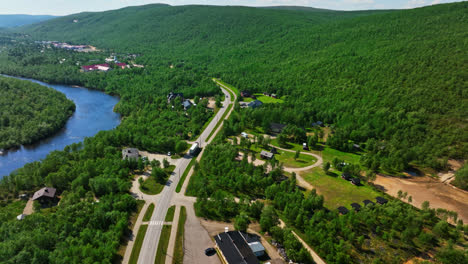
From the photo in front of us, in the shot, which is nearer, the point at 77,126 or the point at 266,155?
the point at 266,155

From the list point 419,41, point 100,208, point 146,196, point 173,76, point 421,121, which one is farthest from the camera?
point 173,76

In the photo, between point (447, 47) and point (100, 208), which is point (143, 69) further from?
A: point (447, 47)

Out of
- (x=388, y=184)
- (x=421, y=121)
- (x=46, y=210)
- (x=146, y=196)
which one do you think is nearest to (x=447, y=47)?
(x=421, y=121)

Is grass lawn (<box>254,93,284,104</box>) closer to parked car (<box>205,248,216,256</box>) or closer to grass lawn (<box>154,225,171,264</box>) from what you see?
grass lawn (<box>154,225,171,264</box>)

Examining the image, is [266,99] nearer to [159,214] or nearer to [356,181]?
[356,181]

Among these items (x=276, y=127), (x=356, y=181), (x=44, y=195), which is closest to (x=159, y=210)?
(x=44, y=195)
